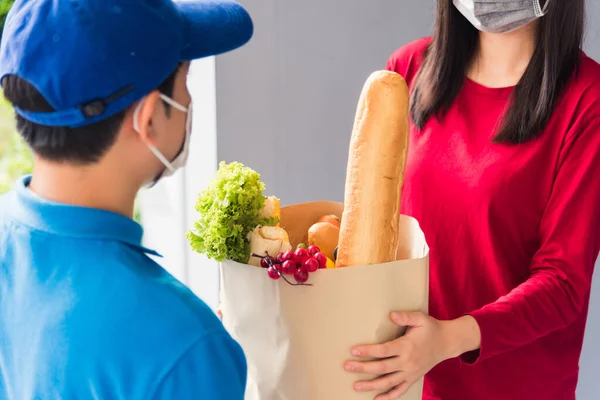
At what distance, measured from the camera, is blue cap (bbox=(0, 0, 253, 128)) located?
0.69 metres

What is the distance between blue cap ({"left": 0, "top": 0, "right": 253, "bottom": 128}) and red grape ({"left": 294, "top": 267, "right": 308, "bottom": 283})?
294 millimetres

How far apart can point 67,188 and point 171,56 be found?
17 cm

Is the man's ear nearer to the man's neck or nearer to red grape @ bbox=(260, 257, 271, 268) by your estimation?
the man's neck

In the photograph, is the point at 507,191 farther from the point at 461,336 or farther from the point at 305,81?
the point at 305,81

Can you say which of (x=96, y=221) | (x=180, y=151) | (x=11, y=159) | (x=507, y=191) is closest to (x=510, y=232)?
(x=507, y=191)

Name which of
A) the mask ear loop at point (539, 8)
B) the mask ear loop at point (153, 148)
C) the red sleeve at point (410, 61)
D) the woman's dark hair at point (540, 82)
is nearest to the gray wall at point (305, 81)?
the red sleeve at point (410, 61)

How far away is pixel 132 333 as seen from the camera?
696 mm

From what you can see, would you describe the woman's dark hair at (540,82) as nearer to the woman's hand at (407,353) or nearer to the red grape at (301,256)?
the woman's hand at (407,353)

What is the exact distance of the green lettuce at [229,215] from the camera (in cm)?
97

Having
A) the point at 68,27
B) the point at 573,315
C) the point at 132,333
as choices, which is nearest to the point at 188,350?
the point at 132,333

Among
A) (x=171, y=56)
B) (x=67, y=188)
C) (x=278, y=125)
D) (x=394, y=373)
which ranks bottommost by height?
(x=394, y=373)

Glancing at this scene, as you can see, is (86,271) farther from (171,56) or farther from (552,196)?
(552,196)

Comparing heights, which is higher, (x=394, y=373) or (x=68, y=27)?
(x=68, y=27)

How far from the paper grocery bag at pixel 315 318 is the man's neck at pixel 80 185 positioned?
234mm
